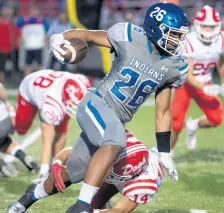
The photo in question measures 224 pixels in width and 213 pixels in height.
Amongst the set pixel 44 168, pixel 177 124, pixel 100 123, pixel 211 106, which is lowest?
pixel 44 168

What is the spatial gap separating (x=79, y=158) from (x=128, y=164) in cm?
31

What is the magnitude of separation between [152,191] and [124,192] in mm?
168

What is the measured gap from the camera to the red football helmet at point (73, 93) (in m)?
6.44

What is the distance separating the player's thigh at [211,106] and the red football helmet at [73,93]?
4.39ft

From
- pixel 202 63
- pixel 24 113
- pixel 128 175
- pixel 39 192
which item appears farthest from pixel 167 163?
pixel 202 63

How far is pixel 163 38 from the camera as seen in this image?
4.68m

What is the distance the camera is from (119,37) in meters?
4.73

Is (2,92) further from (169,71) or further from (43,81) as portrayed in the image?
(169,71)

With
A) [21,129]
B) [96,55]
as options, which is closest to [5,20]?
[96,55]

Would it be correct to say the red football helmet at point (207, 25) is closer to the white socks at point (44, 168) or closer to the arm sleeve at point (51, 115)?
the arm sleeve at point (51, 115)

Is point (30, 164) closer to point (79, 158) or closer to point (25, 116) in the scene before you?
point (25, 116)

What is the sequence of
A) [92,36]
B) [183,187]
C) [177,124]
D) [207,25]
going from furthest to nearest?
[207,25], [177,124], [183,187], [92,36]

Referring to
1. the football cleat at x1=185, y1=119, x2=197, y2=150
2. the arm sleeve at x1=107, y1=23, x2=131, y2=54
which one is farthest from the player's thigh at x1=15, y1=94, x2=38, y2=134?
the arm sleeve at x1=107, y1=23, x2=131, y2=54

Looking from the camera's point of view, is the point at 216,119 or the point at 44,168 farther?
the point at 216,119
